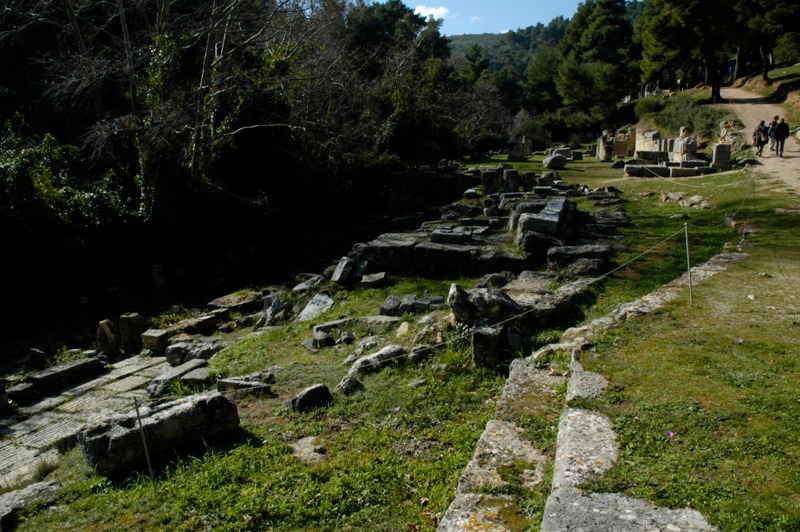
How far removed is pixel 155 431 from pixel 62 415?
3870 mm

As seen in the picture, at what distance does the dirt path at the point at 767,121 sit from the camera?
17.0 m

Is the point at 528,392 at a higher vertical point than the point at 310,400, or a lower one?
higher

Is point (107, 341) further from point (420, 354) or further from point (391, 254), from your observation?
point (420, 354)

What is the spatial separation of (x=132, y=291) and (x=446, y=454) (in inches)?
445

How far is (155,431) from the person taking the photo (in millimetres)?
4934

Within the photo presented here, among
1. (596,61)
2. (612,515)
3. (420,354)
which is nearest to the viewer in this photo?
(612,515)

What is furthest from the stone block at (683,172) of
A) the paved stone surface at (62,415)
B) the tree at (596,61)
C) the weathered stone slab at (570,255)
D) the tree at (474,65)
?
the tree at (474,65)

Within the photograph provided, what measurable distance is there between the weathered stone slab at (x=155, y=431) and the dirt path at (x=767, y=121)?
559 inches

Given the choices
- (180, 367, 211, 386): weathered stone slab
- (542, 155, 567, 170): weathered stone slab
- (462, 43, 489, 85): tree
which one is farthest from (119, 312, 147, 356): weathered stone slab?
(462, 43, 489, 85): tree

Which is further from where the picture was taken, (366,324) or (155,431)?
(366,324)

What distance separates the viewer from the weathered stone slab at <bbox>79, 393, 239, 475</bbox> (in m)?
4.82

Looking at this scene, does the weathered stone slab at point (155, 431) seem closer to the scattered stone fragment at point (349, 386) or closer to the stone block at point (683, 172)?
the scattered stone fragment at point (349, 386)

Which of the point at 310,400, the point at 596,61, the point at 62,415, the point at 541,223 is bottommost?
the point at 62,415

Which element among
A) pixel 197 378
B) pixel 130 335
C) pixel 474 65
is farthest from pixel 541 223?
pixel 474 65
